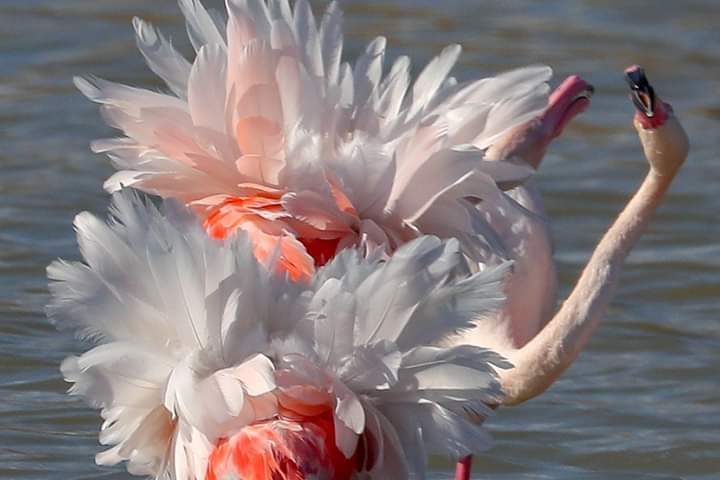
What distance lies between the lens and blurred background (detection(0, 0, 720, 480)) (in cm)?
673

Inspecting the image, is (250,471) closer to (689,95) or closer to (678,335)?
(678,335)

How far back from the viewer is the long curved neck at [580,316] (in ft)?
19.6

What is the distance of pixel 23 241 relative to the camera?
853 cm

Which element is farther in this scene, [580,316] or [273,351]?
[580,316]

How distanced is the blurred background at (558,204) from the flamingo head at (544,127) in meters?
1.06

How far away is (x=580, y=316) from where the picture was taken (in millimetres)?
6051

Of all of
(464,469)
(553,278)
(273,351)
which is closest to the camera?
(273,351)

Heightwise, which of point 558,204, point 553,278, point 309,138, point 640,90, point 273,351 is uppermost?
point 309,138

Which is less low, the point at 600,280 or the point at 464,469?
the point at 600,280

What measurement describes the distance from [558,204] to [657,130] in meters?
3.18

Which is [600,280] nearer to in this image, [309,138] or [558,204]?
[309,138]

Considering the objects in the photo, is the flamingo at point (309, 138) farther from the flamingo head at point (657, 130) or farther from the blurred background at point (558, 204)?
the blurred background at point (558, 204)

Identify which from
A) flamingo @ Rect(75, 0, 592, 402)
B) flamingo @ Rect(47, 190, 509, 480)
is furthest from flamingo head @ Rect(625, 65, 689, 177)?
flamingo @ Rect(47, 190, 509, 480)

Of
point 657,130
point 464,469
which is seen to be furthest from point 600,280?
point 464,469
